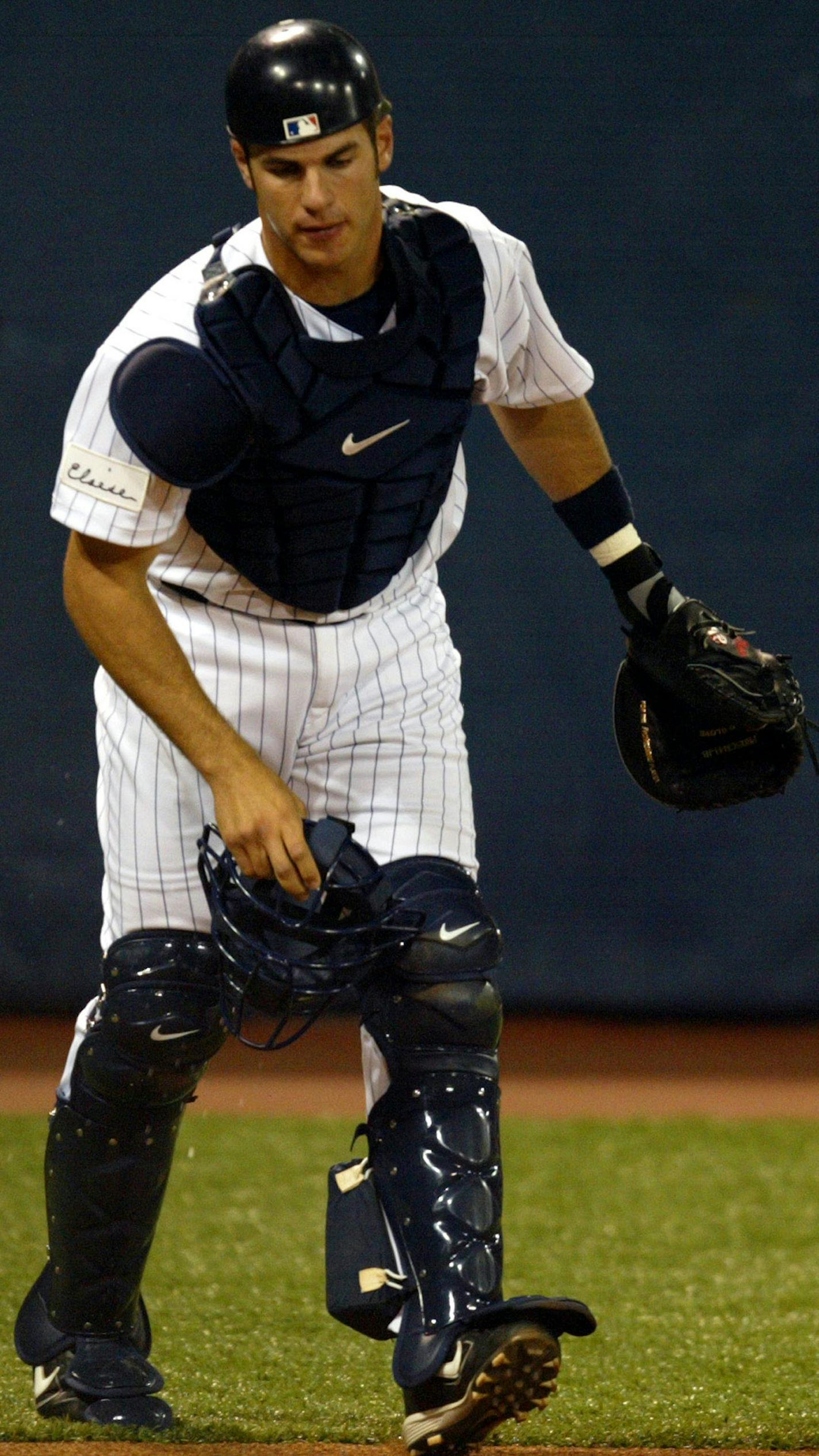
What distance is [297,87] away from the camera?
2.13 meters

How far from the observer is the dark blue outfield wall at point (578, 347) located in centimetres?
567

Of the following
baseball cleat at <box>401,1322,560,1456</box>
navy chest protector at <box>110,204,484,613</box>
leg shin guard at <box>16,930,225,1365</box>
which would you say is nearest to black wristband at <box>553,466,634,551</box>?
navy chest protector at <box>110,204,484,613</box>

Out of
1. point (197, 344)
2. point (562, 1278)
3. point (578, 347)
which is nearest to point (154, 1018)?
point (197, 344)

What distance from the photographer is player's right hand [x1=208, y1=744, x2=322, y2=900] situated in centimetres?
214

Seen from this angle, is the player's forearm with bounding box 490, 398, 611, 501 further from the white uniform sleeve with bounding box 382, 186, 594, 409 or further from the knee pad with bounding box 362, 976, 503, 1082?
the knee pad with bounding box 362, 976, 503, 1082

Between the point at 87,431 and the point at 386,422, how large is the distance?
361 millimetres

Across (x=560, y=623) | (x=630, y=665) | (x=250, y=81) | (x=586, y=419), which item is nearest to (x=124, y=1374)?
(x=630, y=665)

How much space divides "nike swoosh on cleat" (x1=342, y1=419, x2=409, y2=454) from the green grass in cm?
132

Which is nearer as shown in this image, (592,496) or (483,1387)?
(483,1387)

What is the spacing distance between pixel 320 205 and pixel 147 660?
55cm

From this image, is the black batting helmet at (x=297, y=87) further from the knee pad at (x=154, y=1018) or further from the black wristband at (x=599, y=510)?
the knee pad at (x=154, y=1018)
